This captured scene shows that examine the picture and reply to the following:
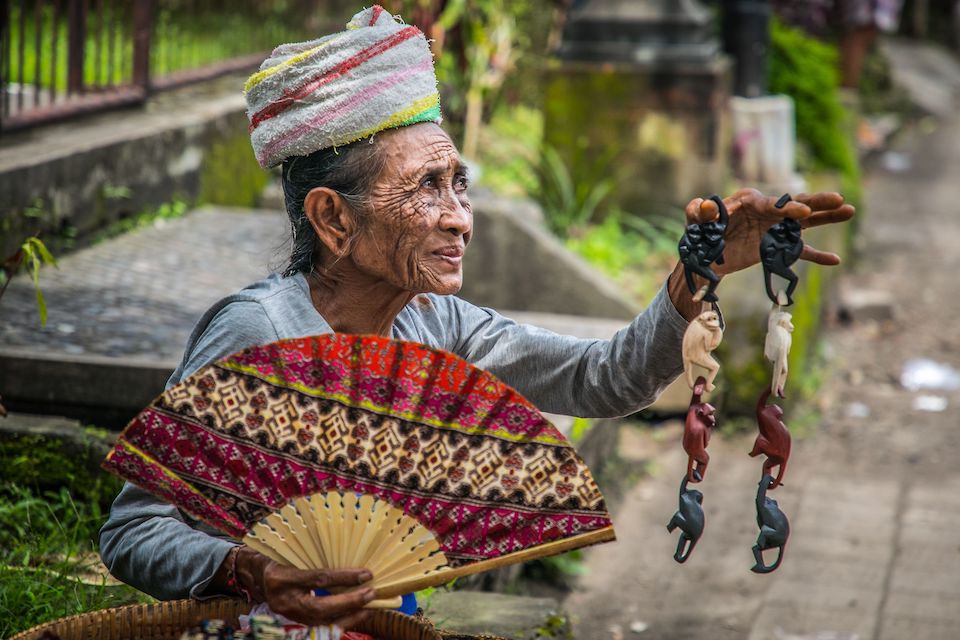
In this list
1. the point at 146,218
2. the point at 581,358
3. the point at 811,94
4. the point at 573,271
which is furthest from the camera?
the point at 811,94

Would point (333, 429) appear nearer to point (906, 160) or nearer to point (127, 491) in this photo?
point (127, 491)

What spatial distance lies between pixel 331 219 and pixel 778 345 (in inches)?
35.8

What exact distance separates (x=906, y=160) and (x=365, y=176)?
41.9 feet

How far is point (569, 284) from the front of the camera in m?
6.71

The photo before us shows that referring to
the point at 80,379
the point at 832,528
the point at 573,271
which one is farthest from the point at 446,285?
the point at 573,271

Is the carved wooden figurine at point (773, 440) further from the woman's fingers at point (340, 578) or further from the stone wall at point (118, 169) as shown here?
the stone wall at point (118, 169)

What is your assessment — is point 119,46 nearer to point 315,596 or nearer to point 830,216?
point 315,596

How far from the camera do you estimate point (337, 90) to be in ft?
7.30

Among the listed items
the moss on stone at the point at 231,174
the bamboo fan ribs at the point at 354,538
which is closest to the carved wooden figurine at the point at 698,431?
the bamboo fan ribs at the point at 354,538

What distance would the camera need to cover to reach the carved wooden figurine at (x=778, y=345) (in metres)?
1.97

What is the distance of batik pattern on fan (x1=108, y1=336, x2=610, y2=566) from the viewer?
76.0 inches

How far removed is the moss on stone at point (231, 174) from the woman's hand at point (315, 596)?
191 inches

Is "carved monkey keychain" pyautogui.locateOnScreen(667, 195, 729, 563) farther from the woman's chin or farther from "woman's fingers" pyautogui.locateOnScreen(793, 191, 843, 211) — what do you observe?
the woman's chin

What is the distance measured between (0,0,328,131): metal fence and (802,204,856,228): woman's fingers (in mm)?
4207
